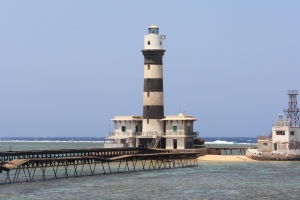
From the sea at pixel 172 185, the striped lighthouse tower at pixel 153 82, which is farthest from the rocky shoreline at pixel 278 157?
the striped lighthouse tower at pixel 153 82

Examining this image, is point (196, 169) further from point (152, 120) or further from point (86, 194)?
point (86, 194)

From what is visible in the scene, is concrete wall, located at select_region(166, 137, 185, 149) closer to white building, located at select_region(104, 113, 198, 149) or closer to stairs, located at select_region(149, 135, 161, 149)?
white building, located at select_region(104, 113, 198, 149)

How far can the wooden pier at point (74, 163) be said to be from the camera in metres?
60.4

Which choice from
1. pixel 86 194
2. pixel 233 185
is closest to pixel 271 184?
pixel 233 185

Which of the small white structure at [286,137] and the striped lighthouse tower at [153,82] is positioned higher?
the striped lighthouse tower at [153,82]

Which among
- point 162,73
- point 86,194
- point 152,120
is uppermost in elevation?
point 162,73

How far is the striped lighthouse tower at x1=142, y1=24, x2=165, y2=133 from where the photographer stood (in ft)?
285

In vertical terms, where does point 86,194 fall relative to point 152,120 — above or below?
below

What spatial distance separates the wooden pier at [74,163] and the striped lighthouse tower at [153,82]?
165 inches

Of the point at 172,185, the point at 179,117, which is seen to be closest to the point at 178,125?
the point at 179,117

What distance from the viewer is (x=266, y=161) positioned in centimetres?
8431

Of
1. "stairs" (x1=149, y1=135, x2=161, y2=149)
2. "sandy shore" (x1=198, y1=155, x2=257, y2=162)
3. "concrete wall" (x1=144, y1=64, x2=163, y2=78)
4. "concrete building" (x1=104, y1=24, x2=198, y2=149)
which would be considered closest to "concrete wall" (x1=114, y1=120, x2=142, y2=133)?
"concrete building" (x1=104, y1=24, x2=198, y2=149)

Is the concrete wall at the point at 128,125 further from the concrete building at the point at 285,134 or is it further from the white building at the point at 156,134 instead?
the concrete building at the point at 285,134

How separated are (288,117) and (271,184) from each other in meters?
31.4
